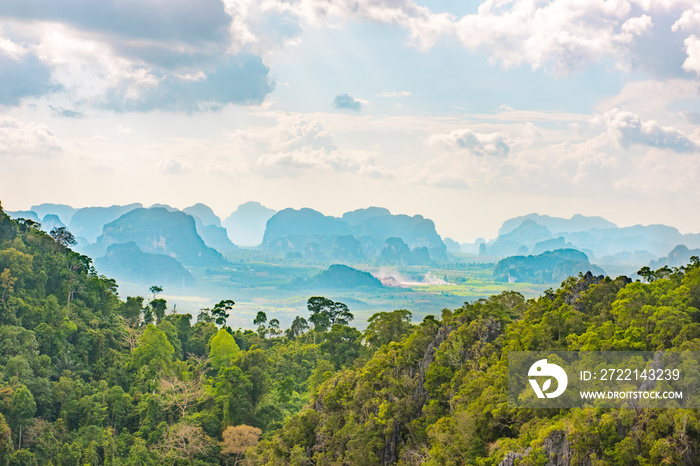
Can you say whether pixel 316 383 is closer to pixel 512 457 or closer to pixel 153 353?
pixel 153 353

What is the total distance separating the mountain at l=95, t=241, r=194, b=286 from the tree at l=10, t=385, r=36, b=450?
460ft

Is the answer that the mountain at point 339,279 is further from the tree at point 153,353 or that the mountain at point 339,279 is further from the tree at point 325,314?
the tree at point 153,353

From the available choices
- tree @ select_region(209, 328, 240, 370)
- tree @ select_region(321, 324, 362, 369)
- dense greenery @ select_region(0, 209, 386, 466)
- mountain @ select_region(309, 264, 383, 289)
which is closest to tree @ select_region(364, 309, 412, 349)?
dense greenery @ select_region(0, 209, 386, 466)

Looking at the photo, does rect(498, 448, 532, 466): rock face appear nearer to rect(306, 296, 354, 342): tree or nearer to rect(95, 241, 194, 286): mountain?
rect(306, 296, 354, 342): tree

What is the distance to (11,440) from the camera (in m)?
25.8

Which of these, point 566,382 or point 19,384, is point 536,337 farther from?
point 19,384

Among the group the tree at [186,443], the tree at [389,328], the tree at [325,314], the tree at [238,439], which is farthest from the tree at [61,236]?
the tree at [389,328]

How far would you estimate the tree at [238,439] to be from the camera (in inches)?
1027

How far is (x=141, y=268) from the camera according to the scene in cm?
16775

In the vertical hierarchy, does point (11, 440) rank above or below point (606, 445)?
below

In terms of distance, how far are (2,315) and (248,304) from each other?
319 feet

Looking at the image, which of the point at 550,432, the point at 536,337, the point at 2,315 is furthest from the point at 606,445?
the point at 2,315

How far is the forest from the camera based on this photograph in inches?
589

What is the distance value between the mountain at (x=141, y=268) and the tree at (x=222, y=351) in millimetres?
131842
